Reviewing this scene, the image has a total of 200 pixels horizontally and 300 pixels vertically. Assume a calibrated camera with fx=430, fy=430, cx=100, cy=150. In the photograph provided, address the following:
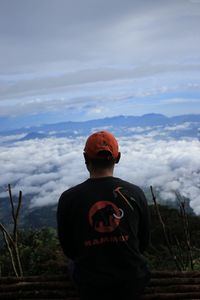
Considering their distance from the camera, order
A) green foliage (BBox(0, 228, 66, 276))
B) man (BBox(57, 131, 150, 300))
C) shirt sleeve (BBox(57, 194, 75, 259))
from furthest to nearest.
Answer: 1. green foliage (BBox(0, 228, 66, 276))
2. shirt sleeve (BBox(57, 194, 75, 259))
3. man (BBox(57, 131, 150, 300))

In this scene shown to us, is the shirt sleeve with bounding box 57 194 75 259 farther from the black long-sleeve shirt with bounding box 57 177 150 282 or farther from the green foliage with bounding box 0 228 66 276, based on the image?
the green foliage with bounding box 0 228 66 276

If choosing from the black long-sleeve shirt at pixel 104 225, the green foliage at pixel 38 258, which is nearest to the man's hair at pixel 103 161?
the black long-sleeve shirt at pixel 104 225

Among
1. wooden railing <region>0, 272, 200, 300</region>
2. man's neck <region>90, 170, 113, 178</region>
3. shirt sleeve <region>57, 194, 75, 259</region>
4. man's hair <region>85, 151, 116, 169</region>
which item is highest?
man's hair <region>85, 151, 116, 169</region>

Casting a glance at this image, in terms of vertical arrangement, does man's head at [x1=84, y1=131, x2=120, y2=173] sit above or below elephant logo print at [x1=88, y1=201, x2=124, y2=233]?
above

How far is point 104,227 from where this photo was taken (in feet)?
11.4

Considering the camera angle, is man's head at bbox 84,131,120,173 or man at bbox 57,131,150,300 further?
man's head at bbox 84,131,120,173

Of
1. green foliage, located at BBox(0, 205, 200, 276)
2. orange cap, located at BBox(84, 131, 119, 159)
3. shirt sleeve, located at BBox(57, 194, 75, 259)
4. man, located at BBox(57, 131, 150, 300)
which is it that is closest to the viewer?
man, located at BBox(57, 131, 150, 300)

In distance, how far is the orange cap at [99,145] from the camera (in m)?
3.58

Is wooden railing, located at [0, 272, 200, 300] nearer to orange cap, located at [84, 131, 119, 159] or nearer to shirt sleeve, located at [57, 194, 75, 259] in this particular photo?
shirt sleeve, located at [57, 194, 75, 259]

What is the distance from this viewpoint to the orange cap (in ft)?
11.8

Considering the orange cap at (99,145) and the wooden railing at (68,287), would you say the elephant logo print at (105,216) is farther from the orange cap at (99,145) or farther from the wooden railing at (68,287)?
the wooden railing at (68,287)

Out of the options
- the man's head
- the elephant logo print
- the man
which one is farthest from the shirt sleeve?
the man's head

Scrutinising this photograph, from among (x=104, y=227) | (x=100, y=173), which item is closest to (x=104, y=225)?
(x=104, y=227)

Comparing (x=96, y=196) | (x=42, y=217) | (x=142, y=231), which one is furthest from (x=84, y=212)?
(x=42, y=217)
